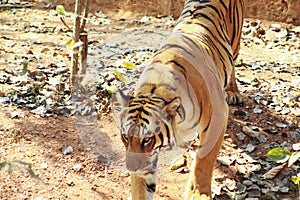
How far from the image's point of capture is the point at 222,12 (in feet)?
14.8

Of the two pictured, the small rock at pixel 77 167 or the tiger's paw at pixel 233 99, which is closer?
the small rock at pixel 77 167

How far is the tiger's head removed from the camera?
111 inches

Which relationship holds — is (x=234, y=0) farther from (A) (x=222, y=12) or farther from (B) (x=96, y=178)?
(B) (x=96, y=178)

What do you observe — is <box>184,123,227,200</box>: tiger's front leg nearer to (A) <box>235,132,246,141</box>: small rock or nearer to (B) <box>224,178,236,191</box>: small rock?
(B) <box>224,178,236,191</box>: small rock

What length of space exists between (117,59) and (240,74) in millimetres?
1534

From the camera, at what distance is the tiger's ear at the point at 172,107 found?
2.92 metres

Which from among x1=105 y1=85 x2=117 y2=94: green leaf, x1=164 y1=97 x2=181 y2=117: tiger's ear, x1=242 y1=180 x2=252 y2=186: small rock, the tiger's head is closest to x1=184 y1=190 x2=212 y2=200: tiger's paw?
x1=242 y1=180 x2=252 y2=186: small rock

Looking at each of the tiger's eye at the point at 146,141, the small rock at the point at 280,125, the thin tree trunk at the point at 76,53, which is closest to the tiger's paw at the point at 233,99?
the small rock at the point at 280,125

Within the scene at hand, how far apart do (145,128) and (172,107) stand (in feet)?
0.71

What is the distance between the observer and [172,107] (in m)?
2.93

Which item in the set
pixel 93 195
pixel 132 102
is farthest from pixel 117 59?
pixel 132 102

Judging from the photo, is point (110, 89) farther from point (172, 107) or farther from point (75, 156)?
point (172, 107)

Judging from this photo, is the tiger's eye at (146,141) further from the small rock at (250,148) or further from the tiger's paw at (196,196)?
the small rock at (250,148)

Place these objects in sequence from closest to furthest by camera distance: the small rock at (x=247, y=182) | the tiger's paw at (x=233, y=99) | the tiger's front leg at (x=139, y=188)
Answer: the tiger's front leg at (x=139, y=188) < the small rock at (x=247, y=182) < the tiger's paw at (x=233, y=99)
